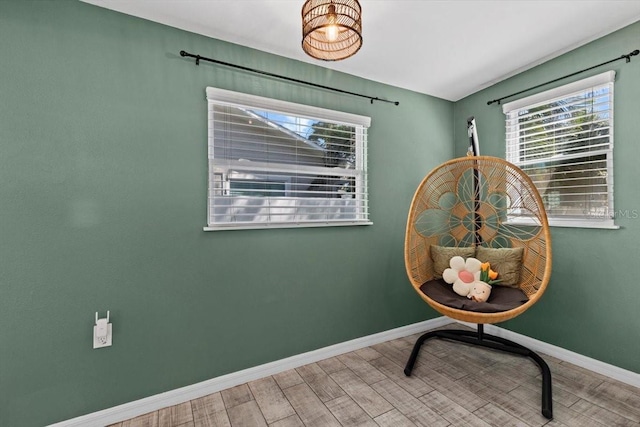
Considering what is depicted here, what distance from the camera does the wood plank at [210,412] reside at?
1.72 meters

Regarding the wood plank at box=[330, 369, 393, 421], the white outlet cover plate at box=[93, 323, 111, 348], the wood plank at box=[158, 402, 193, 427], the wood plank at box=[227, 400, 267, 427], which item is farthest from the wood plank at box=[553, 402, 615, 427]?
the white outlet cover plate at box=[93, 323, 111, 348]

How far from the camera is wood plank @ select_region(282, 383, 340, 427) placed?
1718mm

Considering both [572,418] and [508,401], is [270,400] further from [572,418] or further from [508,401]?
[572,418]

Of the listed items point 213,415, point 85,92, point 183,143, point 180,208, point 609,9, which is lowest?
point 213,415

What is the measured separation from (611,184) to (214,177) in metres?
2.71

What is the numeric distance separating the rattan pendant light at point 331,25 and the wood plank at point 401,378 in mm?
2075

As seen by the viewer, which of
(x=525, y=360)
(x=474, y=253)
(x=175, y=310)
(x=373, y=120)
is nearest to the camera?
(x=175, y=310)

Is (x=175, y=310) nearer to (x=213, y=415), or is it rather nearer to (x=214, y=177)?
(x=213, y=415)

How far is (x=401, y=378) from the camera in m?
2.14

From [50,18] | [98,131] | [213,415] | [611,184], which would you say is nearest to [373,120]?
[611,184]

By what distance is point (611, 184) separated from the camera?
2.11 meters

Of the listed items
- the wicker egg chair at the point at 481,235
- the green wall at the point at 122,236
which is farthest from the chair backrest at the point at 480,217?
the green wall at the point at 122,236

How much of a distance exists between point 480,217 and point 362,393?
1812 mm

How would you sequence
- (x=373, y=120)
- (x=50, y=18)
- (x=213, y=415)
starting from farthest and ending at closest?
(x=373, y=120) < (x=213, y=415) < (x=50, y=18)
